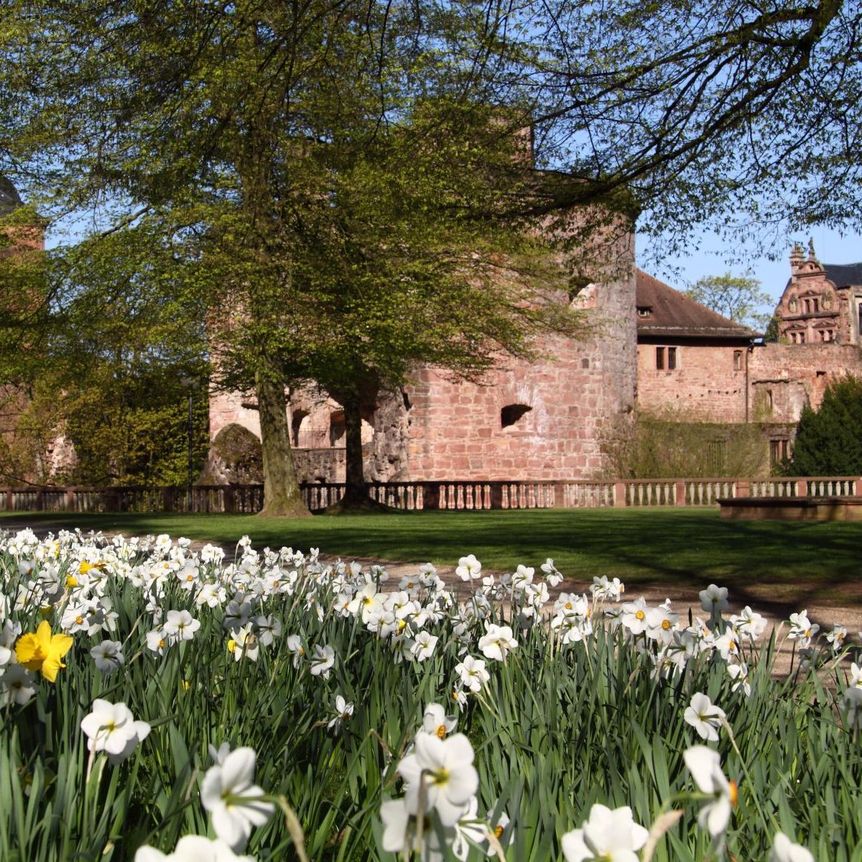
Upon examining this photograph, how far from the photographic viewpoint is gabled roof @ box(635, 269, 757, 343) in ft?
157

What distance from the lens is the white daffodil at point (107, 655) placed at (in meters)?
2.95

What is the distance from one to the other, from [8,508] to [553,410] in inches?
556

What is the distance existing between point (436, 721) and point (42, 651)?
35.6 inches

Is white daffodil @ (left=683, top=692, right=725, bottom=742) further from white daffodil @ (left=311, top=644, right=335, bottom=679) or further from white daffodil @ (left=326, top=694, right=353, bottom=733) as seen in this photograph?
white daffodil @ (left=311, top=644, right=335, bottom=679)

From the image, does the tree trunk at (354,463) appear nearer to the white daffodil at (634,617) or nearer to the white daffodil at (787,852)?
the white daffodil at (634,617)

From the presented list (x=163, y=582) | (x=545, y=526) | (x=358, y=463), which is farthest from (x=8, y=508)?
(x=163, y=582)

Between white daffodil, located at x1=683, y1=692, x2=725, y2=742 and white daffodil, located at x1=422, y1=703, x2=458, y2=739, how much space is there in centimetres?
57

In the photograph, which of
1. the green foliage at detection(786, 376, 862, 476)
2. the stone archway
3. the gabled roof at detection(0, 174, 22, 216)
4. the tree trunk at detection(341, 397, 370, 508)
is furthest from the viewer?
the green foliage at detection(786, 376, 862, 476)

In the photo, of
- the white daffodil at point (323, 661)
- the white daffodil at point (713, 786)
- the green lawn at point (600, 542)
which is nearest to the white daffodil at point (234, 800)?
the white daffodil at point (713, 786)

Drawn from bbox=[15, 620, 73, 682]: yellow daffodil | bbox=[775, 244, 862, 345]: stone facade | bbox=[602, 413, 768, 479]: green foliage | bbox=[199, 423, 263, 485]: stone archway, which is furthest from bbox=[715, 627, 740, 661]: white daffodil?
bbox=[775, 244, 862, 345]: stone facade

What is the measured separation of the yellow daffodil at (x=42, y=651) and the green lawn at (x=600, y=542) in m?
6.06

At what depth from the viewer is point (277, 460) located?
2180cm

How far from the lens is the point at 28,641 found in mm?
2363

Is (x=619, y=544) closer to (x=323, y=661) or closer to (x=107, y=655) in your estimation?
(x=323, y=661)
